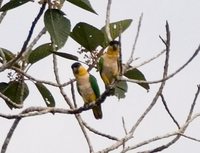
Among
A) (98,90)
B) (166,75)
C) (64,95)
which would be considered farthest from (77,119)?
(98,90)

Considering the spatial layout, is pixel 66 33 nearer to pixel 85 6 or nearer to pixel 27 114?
pixel 85 6

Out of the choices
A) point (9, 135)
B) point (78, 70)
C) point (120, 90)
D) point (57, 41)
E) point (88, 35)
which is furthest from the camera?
point (78, 70)

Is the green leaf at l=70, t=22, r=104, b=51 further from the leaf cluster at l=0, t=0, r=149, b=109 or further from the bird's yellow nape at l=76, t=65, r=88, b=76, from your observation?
the bird's yellow nape at l=76, t=65, r=88, b=76

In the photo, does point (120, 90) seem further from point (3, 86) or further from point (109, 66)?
point (3, 86)

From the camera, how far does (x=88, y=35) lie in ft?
10.7

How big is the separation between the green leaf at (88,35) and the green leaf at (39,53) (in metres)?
0.26

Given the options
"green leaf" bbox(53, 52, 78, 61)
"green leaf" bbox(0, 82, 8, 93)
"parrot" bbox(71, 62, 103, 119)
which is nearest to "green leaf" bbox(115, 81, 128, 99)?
"green leaf" bbox(53, 52, 78, 61)

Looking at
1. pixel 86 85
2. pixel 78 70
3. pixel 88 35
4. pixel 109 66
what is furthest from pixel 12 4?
pixel 86 85

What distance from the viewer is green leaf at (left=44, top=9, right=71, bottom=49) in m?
2.89

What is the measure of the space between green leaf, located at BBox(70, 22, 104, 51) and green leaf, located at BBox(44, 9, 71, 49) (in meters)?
0.22

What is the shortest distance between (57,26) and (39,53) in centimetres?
63

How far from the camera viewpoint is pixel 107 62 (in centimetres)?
385

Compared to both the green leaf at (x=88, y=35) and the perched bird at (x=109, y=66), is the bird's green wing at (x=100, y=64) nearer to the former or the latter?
the perched bird at (x=109, y=66)

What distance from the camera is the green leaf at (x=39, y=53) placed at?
352cm
